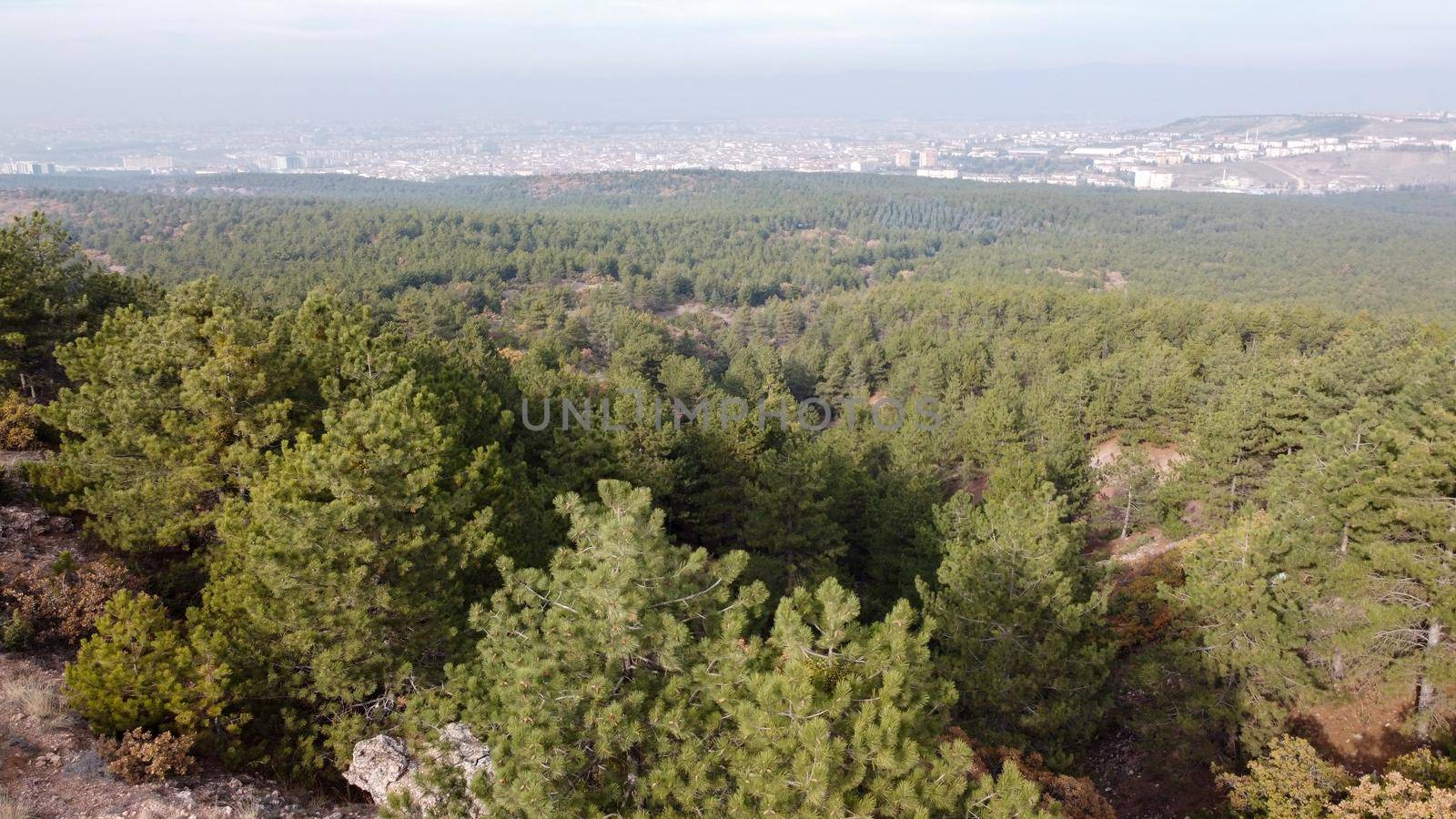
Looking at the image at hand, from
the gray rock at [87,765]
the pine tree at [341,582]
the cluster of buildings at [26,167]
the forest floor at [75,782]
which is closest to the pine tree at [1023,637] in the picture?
the pine tree at [341,582]

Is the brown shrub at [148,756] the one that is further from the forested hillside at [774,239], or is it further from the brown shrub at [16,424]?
the forested hillside at [774,239]

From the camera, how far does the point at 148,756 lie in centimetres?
865

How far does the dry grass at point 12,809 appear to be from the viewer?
7609 millimetres

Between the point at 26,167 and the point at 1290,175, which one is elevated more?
the point at 26,167

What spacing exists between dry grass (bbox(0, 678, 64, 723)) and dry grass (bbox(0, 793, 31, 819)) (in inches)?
54.7

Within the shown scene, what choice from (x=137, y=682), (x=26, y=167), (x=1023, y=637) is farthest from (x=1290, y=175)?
(x=26, y=167)

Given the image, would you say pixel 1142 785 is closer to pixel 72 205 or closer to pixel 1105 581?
pixel 1105 581

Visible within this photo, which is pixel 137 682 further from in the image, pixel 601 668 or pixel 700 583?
pixel 700 583

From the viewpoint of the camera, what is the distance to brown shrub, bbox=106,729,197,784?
8.62m

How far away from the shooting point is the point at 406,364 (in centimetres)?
1608

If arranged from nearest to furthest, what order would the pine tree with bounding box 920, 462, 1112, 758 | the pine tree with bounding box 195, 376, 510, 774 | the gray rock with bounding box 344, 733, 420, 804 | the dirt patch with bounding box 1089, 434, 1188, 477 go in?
1. the gray rock with bounding box 344, 733, 420, 804
2. the pine tree with bounding box 195, 376, 510, 774
3. the pine tree with bounding box 920, 462, 1112, 758
4. the dirt patch with bounding box 1089, 434, 1188, 477

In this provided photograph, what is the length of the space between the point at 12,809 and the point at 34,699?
193 centimetres

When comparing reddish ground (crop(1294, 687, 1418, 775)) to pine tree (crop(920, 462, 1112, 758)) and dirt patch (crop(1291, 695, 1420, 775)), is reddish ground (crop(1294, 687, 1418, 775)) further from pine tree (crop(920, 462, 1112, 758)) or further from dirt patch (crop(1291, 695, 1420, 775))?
pine tree (crop(920, 462, 1112, 758))

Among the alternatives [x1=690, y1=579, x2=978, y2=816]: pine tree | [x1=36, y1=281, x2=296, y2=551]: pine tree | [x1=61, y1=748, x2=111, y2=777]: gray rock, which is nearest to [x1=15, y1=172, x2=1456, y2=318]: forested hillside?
[x1=36, y1=281, x2=296, y2=551]: pine tree
